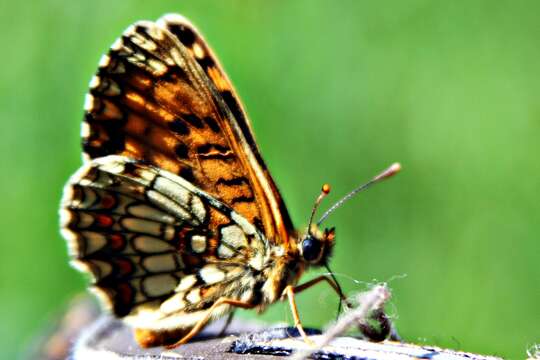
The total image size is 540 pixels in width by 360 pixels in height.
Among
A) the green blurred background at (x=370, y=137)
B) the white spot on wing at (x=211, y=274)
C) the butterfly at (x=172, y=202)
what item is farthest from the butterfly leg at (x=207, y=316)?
the green blurred background at (x=370, y=137)

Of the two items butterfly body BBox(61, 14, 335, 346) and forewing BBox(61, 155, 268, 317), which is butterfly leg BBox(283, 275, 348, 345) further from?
forewing BBox(61, 155, 268, 317)

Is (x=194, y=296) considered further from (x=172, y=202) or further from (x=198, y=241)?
(x=172, y=202)

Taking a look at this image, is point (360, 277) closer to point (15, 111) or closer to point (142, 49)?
point (142, 49)

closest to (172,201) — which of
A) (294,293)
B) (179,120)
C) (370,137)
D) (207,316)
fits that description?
(179,120)

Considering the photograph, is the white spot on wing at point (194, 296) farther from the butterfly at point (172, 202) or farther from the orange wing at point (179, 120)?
the orange wing at point (179, 120)

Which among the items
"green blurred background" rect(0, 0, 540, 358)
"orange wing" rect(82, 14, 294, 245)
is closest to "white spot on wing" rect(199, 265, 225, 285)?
"orange wing" rect(82, 14, 294, 245)

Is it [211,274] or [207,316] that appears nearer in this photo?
[207,316]

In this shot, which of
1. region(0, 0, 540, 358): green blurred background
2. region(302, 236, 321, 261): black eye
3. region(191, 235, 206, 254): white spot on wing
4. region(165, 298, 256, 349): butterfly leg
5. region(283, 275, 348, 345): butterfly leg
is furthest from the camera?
region(0, 0, 540, 358): green blurred background
